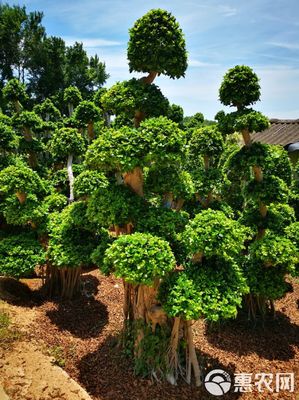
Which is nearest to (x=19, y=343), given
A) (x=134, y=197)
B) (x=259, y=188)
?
(x=134, y=197)

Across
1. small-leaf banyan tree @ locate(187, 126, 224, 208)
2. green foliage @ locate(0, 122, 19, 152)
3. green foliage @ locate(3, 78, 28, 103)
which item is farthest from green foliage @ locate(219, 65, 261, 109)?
green foliage @ locate(3, 78, 28, 103)

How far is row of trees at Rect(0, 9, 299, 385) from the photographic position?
616 cm

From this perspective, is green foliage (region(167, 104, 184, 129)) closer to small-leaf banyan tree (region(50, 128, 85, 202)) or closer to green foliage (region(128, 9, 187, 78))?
small-leaf banyan tree (region(50, 128, 85, 202))

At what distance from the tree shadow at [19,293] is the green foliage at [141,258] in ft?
16.6

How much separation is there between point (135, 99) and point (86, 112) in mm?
8496

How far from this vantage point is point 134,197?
6.95 m

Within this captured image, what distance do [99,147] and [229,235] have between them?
287 cm

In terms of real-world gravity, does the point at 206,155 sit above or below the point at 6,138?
below

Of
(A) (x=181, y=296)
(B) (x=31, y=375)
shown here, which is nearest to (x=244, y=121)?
(A) (x=181, y=296)

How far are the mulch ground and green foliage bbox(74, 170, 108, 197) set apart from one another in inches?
140

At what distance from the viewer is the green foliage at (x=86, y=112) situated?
14664 mm

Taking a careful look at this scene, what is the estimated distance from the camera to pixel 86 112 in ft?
48.3

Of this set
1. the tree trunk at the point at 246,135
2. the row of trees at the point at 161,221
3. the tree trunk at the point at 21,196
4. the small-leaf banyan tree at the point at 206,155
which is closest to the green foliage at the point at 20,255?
the row of trees at the point at 161,221

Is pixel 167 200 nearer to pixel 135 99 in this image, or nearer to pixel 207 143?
pixel 135 99
